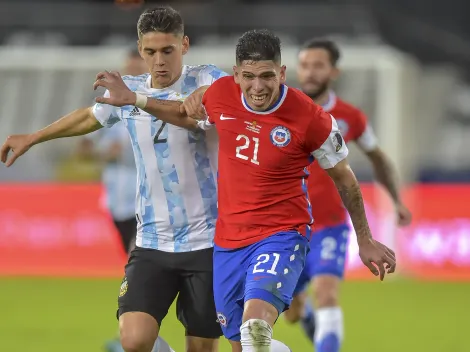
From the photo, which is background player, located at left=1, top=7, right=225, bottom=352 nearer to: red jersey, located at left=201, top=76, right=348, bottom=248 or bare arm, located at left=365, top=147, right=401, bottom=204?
red jersey, located at left=201, top=76, right=348, bottom=248

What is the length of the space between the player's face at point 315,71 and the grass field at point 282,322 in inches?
100

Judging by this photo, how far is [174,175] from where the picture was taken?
6559 mm

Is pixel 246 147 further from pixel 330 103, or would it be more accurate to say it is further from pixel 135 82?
pixel 330 103

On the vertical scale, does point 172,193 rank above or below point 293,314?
above

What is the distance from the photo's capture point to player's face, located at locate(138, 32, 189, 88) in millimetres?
6426

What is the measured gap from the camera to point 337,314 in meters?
7.84

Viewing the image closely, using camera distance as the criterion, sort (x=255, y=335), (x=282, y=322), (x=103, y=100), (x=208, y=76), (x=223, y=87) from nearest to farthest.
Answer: (x=255, y=335)
(x=103, y=100)
(x=223, y=87)
(x=208, y=76)
(x=282, y=322)

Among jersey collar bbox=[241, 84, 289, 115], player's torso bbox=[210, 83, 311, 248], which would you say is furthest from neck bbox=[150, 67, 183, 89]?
jersey collar bbox=[241, 84, 289, 115]

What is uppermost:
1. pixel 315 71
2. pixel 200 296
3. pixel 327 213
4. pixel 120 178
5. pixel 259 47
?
pixel 315 71

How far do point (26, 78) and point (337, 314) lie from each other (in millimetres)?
12238

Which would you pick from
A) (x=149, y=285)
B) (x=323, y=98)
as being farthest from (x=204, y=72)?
(x=323, y=98)

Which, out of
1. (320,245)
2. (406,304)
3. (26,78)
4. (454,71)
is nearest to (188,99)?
(320,245)

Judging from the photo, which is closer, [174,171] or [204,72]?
[174,171]

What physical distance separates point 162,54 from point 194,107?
0.40m
